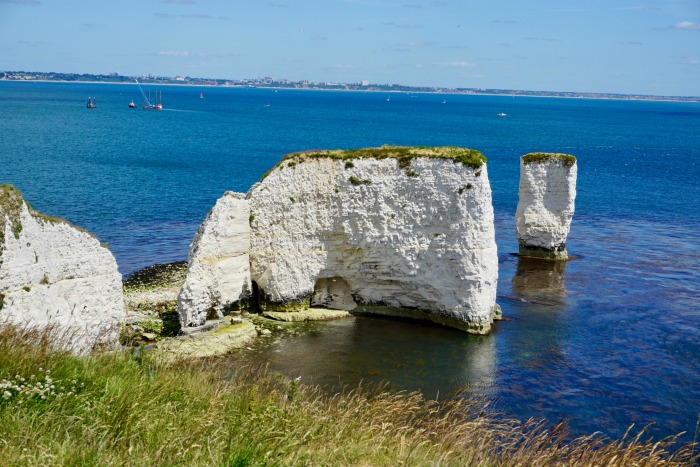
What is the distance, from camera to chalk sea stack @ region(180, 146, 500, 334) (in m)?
28.4

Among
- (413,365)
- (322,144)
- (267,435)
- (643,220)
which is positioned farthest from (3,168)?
(267,435)

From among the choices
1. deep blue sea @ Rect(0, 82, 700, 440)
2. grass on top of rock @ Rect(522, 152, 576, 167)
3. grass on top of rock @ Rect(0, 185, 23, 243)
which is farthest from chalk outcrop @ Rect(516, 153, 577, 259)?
grass on top of rock @ Rect(0, 185, 23, 243)

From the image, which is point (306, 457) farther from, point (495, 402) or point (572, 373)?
point (572, 373)

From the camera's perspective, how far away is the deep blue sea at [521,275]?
23.1 meters

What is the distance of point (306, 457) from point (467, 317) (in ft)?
63.8

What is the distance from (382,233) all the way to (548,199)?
16.5 meters

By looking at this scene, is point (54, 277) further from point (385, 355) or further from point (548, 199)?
point (548, 199)

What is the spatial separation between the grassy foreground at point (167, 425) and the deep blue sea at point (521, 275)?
18.0 ft

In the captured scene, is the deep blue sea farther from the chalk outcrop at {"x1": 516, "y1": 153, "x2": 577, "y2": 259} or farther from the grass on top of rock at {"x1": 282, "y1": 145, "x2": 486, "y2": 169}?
the grass on top of rock at {"x1": 282, "y1": 145, "x2": 486, "y2": 169}

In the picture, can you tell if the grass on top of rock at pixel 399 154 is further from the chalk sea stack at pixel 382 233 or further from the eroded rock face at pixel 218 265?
the eroded rock face at pixel 218 265

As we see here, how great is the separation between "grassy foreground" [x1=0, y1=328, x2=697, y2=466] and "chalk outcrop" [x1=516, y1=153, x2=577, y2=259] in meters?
29.6

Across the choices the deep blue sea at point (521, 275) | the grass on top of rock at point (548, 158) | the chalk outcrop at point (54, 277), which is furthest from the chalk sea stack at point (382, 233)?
the grass on top of rock at point (548, 158)

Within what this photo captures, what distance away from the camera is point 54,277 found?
19969mm

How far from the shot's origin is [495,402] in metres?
21.6
